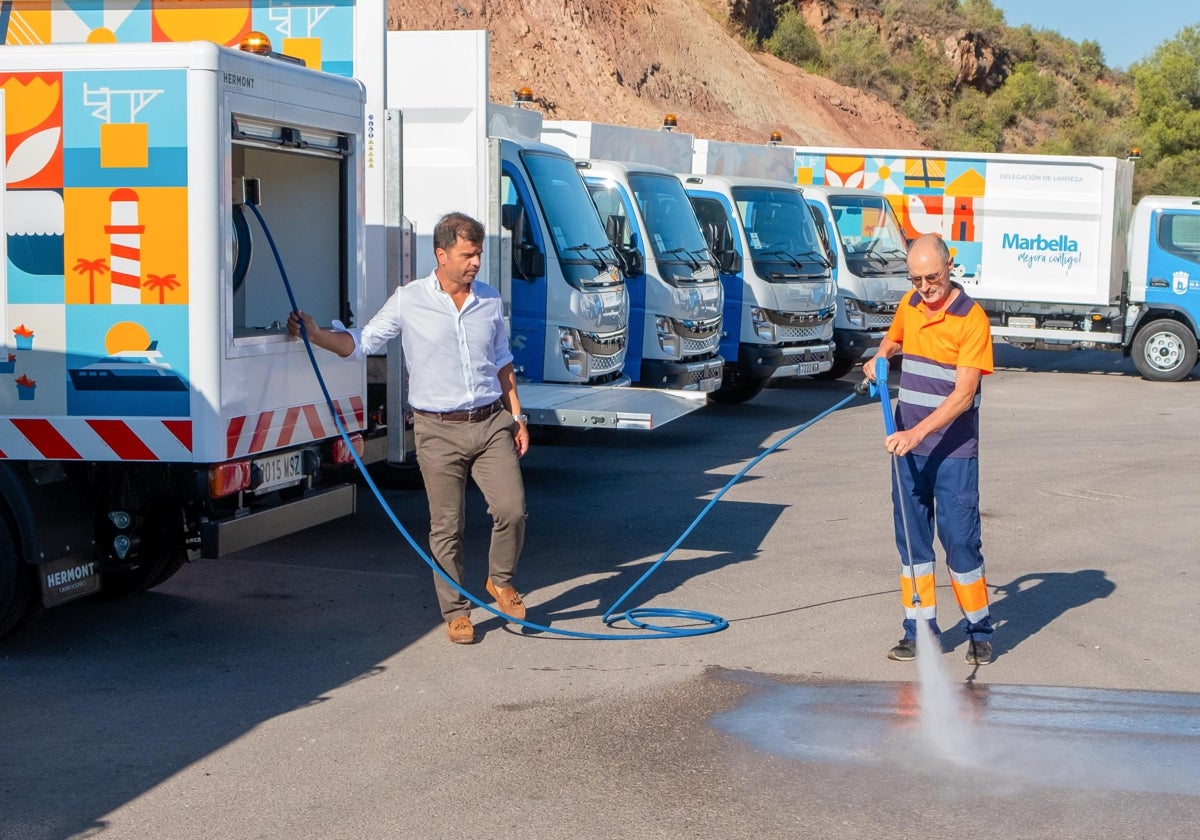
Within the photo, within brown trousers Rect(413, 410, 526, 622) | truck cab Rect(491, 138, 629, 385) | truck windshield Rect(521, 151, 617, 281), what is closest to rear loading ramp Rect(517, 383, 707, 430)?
truck cab Rect(491, 138, 629, 385)

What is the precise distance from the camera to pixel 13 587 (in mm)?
6574

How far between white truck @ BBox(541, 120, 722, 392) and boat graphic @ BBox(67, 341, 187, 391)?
293 inches

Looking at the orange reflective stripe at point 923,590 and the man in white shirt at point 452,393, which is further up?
the man in white shirt at point 452,393

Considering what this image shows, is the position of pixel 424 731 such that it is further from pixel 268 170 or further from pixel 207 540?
pixel 268 170

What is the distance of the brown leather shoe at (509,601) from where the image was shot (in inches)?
287

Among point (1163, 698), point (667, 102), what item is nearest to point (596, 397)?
point (1163, 698)

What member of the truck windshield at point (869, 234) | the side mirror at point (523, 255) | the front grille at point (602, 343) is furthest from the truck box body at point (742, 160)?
the side mirror at point (523, 255)

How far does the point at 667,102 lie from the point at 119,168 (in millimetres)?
33412

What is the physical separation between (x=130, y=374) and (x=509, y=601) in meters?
2.07

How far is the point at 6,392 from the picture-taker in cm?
663

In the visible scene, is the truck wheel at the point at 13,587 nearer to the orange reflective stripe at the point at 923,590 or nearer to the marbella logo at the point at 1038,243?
the orange reflective stripe at the point at 923,590

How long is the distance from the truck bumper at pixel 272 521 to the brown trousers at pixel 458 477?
54cm

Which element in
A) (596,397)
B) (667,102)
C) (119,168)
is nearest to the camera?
(119,168)

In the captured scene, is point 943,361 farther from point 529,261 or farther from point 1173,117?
point 1173,117
